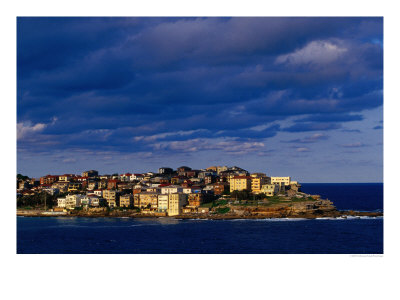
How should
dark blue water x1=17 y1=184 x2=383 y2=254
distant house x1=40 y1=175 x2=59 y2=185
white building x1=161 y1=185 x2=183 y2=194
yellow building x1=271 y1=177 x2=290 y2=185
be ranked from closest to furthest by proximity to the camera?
dark blue water x1=17 y1=184 x2=383 y2=254, white building x1=161 y1=185 x2=183 y2=194, yellow building x1=271 y1=177 x2=290 y2=185, distant house x1=40 y1=175 x2=59 y2=185

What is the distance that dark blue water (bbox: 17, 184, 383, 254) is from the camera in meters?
9.70

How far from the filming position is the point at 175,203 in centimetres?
1811

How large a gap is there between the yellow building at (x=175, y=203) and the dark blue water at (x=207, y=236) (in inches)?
80.8

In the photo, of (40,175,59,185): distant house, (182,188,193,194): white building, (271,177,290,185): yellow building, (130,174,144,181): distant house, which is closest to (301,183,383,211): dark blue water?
(271,177,290,185): yellow building

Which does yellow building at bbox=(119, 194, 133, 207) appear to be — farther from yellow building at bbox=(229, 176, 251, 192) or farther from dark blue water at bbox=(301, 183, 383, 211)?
dark blue water at bbox=(301, 183, 383, 211)

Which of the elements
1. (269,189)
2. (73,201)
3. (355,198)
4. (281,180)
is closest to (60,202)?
(73,201)

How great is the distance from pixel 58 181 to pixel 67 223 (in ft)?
32.5

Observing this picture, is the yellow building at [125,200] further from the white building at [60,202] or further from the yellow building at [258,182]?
the yellow building at [258,182]

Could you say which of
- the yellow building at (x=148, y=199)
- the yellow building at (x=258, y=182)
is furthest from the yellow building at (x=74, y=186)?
the yellow building at (x=258, y=182)

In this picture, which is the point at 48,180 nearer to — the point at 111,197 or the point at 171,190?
the point at 111,197

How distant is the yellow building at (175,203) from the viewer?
1794 centimetres

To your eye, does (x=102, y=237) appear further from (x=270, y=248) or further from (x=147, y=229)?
(x=270, y=248)

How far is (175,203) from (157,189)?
2.43 metres

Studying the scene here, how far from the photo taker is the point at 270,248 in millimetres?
9586
